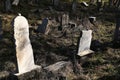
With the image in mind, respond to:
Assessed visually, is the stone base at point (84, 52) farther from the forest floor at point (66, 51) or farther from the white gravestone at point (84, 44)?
the forest floor at point (66, 51)

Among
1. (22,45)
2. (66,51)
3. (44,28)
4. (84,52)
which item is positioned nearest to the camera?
(22,45)

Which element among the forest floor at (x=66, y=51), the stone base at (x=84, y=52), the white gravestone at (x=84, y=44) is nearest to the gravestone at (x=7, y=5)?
the forest floor at (x=66, y=51)

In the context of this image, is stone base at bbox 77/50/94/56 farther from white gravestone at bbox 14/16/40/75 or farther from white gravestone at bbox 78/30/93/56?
white gravestone at bbox 14/16/40/75

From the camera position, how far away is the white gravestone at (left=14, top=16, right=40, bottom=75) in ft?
25.0

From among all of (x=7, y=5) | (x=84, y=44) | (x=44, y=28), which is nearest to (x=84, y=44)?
(x=84, y=44)

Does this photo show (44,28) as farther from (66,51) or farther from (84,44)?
(84,44)

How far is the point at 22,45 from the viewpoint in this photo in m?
8.03

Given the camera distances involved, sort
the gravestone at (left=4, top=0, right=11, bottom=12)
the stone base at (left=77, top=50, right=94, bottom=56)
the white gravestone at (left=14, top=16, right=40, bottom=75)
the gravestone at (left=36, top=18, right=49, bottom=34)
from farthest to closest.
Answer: the gravestone at (left=4, top=0, right=11, bottom=12) → the gravestone at (left=36, top=18, right=49, bottom=34) → the stone base at (left=77, top=50, right=94, bottom=56) → the white gravestone at (left=14, top=16, right=40, bottom=75)

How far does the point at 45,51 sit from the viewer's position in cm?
1077

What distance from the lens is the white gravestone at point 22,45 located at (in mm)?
7633

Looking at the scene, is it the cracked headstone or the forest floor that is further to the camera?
the cracked headstone

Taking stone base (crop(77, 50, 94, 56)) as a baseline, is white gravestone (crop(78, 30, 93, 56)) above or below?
above

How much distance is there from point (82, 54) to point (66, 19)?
4.77 m

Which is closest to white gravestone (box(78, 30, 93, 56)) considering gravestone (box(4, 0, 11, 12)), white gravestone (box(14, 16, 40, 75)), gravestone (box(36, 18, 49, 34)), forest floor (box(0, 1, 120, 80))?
forest floor (box(0, 1, 120, 80))
